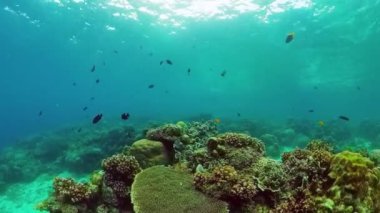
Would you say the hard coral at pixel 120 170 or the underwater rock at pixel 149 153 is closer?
the hard coral at pixel 120 170

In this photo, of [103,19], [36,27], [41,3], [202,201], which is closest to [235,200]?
[202,201]

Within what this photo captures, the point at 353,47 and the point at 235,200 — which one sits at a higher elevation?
the point at 353,47

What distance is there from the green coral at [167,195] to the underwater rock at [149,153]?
1369 mm

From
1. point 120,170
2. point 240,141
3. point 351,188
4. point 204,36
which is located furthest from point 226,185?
point 204,36

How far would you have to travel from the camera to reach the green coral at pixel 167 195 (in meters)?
5.86

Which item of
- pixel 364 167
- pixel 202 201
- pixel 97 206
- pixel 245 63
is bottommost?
pixel 97 206

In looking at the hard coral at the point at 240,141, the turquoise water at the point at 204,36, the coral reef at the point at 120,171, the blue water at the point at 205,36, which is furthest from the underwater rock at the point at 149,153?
the blue water at the point at 205,36

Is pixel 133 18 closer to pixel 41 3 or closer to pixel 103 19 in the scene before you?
pixel 103 19

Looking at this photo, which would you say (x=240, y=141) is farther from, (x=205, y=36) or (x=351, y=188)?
(x=205, y=36)

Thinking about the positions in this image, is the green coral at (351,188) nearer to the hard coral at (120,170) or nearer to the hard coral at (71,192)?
the hard coral at (120,170)

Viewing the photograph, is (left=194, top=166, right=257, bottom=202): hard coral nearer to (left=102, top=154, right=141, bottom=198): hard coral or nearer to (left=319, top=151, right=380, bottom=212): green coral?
(left=319, top=151, right=380, bottom=212): green coral

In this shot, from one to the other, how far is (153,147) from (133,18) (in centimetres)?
3140

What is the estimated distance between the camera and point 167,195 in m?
6.23

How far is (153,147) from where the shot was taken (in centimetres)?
881
